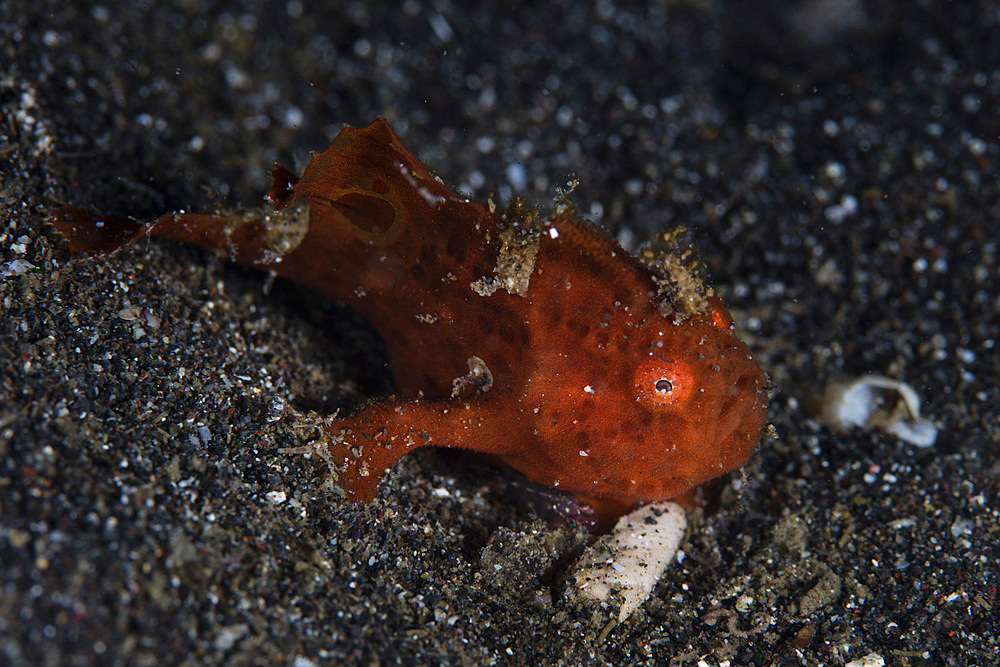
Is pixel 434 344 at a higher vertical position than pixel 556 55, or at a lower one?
lower

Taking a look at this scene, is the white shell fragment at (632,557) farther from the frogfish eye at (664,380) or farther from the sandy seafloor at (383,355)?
the frogfish eye at (664,380)

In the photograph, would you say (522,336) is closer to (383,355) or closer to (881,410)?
(383,355)

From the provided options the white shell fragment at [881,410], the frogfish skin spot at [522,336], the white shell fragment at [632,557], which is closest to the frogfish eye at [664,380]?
the frogfish skin spot at [522,336]

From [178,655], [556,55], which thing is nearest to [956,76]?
[556,55]

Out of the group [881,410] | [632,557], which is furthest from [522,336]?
[881,410]

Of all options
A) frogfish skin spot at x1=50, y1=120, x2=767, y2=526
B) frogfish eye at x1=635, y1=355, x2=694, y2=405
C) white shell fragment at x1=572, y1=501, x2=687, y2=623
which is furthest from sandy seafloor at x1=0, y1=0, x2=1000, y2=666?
frogfish eye at x1=635, y1=355, x2=694, y2=405

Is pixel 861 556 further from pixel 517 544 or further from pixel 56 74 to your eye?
pixel 56 74

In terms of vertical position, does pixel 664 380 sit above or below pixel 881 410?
above
